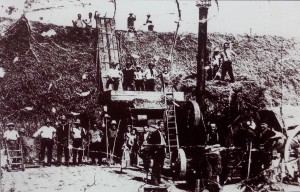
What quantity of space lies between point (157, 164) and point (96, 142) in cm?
227

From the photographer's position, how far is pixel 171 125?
985 cm

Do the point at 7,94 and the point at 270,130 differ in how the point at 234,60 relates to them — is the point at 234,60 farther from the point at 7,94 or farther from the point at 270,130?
the point at 7,94

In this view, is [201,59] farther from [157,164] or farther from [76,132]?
[76,132]

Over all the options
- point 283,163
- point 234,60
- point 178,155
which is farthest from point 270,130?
point 234,60

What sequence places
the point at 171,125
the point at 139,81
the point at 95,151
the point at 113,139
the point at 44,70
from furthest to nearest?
the point at 139,81
the point at 113,139
the point at 44,70
the point at 171,125
the point at 95,151

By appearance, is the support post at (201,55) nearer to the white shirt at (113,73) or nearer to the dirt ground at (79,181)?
the dirt ground at (79,181)

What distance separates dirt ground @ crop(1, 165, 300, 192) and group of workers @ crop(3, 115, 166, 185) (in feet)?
1.42

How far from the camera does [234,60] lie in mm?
12859

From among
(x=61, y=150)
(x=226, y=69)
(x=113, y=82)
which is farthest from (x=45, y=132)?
(x=226, y=69)

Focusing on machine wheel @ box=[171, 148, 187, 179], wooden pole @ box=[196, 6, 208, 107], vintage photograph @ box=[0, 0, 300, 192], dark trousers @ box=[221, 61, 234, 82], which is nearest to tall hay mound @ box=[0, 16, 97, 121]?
vintage photograph @ box=[0, 0, 300, 192]

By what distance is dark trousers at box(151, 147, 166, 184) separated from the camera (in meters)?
8.09

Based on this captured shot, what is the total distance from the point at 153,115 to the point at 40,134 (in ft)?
9.32

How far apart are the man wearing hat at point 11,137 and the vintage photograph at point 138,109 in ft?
0.09

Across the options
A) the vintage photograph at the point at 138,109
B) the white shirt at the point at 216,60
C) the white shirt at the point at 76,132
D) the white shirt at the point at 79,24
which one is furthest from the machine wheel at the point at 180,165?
the white shirt at the point at 79,24
